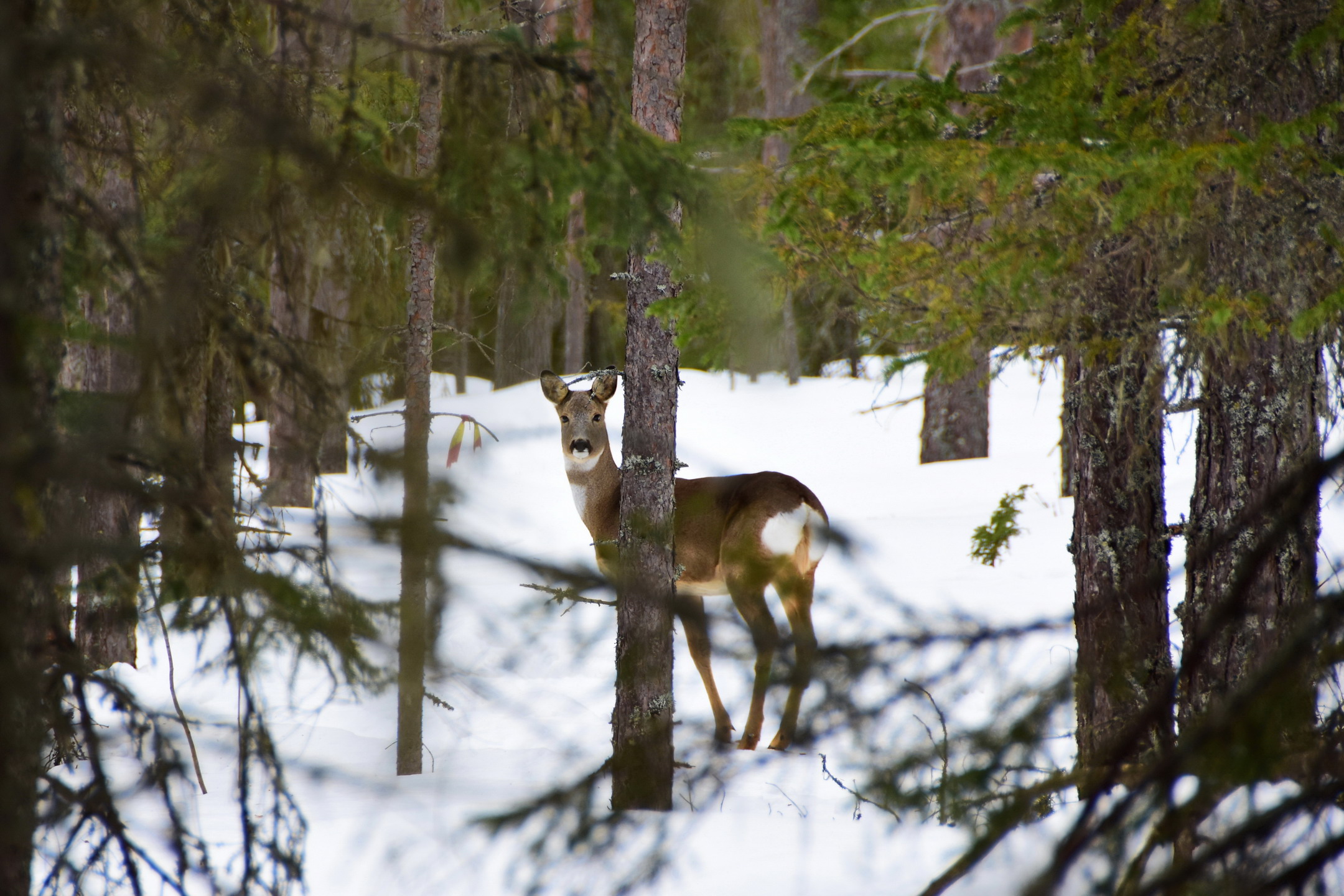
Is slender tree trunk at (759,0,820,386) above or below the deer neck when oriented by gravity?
above

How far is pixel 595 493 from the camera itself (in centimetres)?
809

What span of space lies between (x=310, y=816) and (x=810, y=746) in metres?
3.82

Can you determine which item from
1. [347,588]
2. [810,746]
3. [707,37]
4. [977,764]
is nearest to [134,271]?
[347,588]

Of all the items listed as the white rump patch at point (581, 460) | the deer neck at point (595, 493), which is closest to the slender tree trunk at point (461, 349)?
the white rump patch at point (581, 460)

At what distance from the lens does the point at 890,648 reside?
8.80ft

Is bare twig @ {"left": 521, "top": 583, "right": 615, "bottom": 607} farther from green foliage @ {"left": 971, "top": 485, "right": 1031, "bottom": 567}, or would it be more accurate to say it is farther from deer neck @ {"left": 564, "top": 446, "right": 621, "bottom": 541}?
green foliage @ {"left": 971, "top": 485, "right": 1031, "bottom": 567}

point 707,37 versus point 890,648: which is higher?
point 707,37

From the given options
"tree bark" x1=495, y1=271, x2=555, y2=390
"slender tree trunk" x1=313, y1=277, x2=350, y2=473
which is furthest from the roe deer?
"slender tree trunk" x1=313, y1=277, x2=350, y2=473

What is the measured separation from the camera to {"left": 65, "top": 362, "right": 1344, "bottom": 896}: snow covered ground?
197 cm

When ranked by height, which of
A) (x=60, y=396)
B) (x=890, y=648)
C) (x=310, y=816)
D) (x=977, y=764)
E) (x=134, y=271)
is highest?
(x=134, y=271)

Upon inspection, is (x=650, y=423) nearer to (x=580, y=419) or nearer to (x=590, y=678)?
(x=580, y=419)

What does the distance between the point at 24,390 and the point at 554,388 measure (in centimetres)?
562

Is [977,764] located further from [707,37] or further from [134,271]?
[707,37]

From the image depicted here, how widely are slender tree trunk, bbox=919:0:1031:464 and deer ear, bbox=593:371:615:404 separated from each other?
9.19 m
